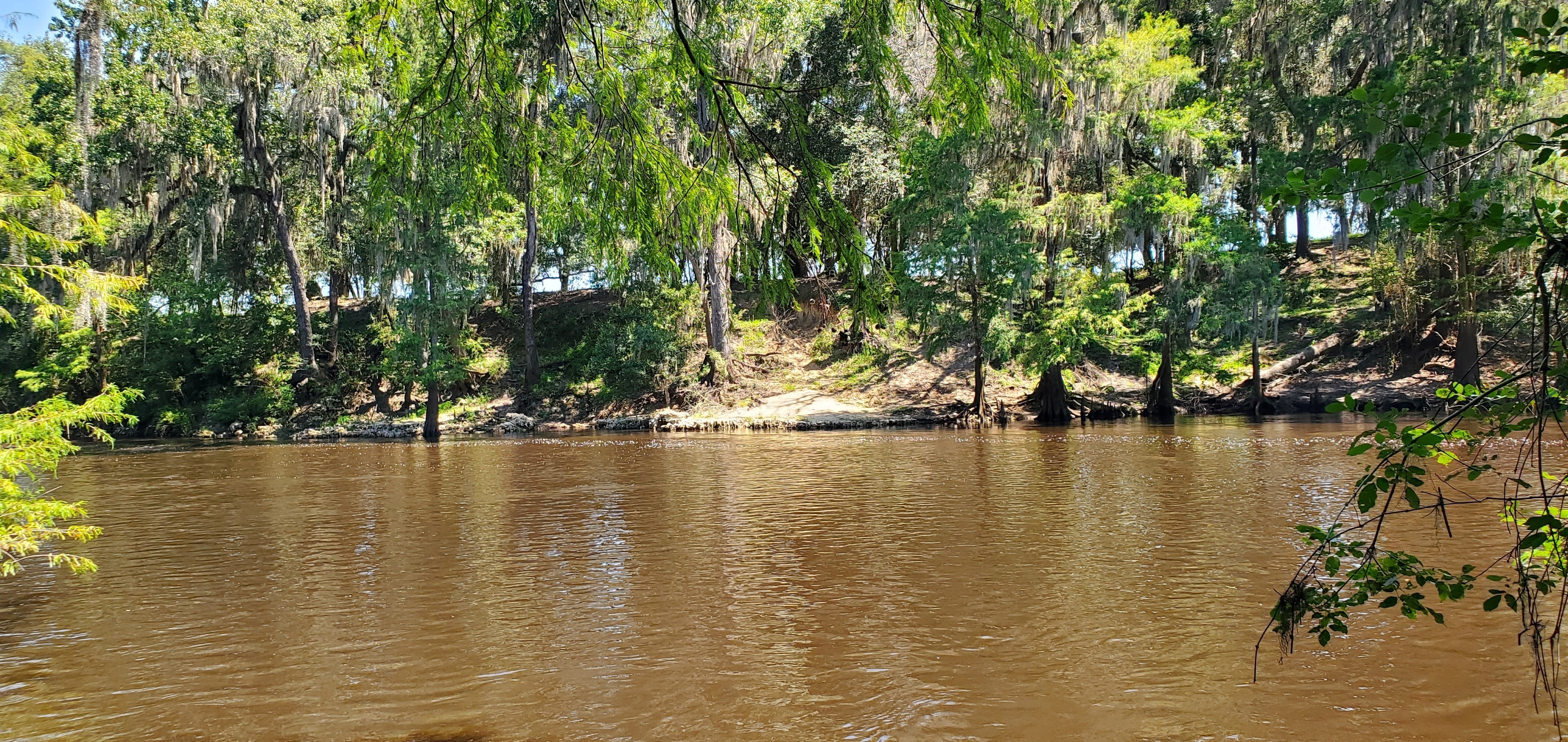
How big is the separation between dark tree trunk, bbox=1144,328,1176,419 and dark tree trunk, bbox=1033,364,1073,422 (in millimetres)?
2367

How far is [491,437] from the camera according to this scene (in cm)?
2692

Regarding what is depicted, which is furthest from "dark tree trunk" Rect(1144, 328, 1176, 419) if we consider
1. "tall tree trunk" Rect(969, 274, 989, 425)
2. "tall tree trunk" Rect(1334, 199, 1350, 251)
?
"tall tree trunk" Rect(1334, 199, 1350, 251)

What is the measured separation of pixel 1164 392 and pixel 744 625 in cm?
2233

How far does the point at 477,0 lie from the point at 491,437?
24.5m

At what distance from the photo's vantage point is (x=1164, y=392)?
25.8 m

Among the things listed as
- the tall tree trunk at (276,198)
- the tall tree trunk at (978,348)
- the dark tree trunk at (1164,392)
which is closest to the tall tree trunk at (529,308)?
the tall tree trunk at (276,198)

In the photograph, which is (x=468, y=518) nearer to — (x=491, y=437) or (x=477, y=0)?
(x=477, y=0)

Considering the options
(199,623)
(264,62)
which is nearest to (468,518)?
(199,623)

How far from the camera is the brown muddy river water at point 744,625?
4965 millimetres

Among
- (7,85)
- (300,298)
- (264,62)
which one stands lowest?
(300,298)

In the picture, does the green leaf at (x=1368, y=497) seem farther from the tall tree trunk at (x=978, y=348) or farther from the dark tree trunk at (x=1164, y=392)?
the dark tree trunk at (x=1164, y=392)

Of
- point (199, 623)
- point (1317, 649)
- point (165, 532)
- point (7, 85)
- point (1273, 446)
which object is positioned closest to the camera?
point (1317, 649)

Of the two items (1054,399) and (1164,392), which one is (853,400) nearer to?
(1054,399)

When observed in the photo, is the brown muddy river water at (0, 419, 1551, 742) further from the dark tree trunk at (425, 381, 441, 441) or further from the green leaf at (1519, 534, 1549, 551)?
the dark tree trunk at (425, 381, 441, 441)
